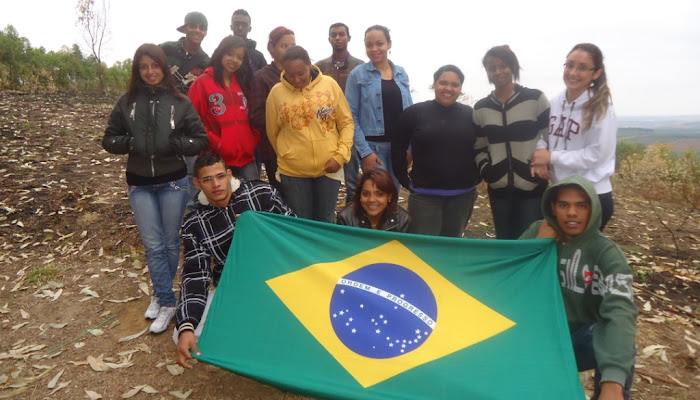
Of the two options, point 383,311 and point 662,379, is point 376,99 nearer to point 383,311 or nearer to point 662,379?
point 383,311

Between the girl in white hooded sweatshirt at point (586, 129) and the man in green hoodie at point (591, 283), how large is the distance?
0.59 m

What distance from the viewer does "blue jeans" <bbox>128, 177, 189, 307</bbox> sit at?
3.87 metres

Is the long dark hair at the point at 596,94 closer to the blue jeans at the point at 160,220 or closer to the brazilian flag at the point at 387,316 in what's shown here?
the brazilian flag at the point at 387,316

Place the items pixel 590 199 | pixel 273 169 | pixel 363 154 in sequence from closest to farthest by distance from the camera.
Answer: pixel 590 199, pixel 363 154, pixel 273 169

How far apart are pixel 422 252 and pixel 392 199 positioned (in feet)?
2.36

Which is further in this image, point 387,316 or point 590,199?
point 387,316

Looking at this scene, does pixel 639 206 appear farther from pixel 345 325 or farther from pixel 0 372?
pixel 0 372

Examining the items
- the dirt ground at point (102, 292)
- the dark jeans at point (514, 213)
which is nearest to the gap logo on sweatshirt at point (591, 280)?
the dark jeans at point (514, 213)

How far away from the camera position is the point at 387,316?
2830mm

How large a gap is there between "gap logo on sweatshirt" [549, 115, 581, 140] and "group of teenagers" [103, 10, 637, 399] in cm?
1

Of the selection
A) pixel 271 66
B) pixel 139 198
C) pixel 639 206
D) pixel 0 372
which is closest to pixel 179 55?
pixel 271 66

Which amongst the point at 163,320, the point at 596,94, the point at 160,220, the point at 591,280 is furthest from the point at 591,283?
the point at 163,320

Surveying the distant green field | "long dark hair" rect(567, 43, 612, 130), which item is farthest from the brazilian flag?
the distant green field

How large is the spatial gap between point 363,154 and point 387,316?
2074 mm
